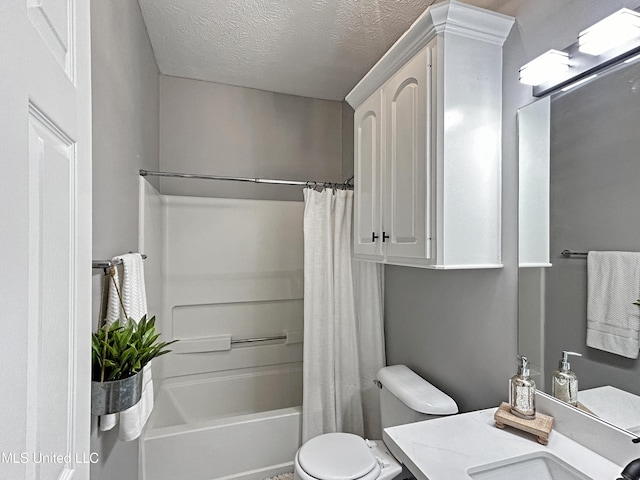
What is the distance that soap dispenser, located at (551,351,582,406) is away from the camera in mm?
1079

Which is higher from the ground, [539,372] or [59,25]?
[59,25]

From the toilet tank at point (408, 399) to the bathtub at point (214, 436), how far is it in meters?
0.65

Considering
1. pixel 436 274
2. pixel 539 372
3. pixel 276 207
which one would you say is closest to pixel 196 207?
pixel 276 207

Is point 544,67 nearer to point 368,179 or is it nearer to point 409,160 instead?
point 409,160

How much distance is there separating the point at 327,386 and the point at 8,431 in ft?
6.36

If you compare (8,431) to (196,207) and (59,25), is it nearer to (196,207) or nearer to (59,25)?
(59,25)

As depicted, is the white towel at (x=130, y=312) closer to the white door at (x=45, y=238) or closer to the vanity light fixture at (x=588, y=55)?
the white door at (x=45, y=238)

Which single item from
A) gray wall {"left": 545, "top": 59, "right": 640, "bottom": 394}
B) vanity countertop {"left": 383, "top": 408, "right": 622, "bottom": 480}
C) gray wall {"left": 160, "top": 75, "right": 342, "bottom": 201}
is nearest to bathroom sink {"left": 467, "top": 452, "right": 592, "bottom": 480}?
vanity countertop {"left": 383, "top": 408, "right": 622, "bottom": 480}

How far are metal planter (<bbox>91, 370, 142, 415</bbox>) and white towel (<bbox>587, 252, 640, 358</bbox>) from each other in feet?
4.47

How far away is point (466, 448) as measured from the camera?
1.02 metres

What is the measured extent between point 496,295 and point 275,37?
185 centimetres

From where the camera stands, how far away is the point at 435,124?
4.20 ft

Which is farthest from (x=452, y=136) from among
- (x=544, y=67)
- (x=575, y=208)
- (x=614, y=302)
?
(x=614, y=302)

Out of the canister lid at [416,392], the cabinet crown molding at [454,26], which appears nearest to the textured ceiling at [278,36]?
the cabinet crown molding at [454,26]
